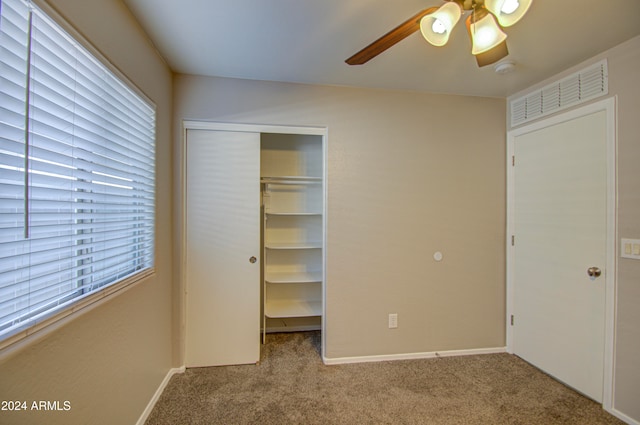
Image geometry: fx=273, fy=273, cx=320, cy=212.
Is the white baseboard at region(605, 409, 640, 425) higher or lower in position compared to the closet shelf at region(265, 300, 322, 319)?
lower

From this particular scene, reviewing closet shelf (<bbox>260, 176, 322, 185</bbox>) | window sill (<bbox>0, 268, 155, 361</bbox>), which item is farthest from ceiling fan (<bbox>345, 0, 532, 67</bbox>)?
window sill (<bbox>0, 268, 155, 361</bbox>)

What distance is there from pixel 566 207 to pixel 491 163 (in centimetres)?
71

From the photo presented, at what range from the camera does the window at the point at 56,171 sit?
2.79ft

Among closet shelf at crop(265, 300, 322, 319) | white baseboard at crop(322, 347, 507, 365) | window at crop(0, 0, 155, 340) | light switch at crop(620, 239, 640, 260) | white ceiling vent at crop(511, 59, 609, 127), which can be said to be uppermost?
white ceiling vent at crop(511, 59, 609, 127)

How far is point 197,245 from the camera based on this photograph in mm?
2293

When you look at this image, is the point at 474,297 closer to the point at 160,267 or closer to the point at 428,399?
the point at 428,399

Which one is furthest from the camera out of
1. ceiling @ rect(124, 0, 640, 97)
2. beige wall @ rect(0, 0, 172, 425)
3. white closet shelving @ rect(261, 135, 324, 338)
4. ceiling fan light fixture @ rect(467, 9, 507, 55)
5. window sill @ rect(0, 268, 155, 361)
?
white closet shelving @ rect(261, 135, 324, 338)

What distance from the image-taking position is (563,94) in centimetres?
215

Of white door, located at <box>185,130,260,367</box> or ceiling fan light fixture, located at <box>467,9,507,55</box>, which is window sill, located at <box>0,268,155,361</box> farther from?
ceiling fan light fixture, located at <box>467,9,507,55</box>

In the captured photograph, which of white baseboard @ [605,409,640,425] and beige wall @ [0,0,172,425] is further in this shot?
white baseboard @ [605,409,640,425]

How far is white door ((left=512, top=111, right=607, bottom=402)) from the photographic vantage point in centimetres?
195

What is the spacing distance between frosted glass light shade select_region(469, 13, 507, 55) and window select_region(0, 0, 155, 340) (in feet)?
5.64

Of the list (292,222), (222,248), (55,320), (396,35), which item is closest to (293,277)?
(292,222)

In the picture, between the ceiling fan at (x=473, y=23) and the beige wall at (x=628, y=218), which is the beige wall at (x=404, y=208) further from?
the ceiling fan at (x=473, y=23)
